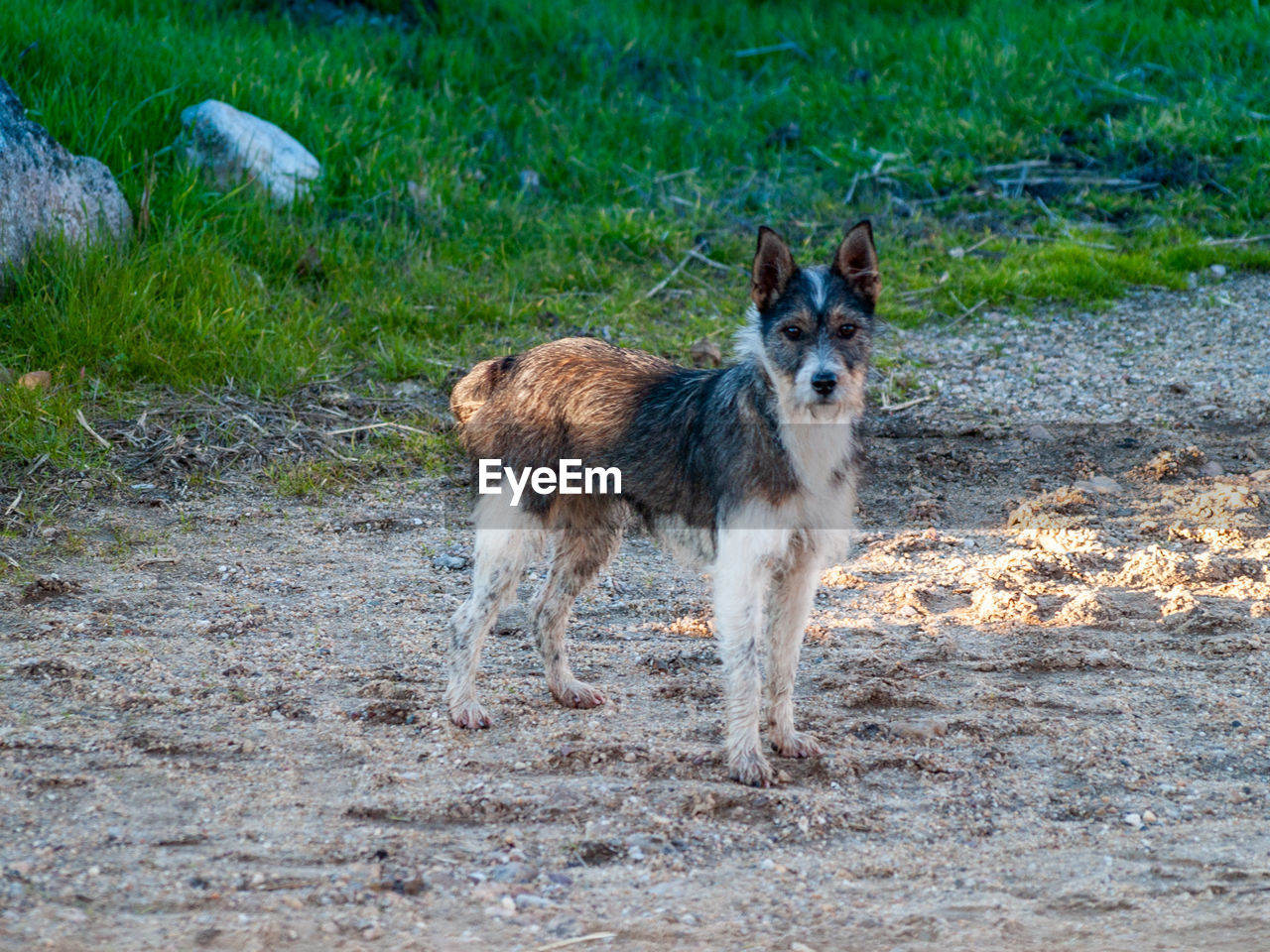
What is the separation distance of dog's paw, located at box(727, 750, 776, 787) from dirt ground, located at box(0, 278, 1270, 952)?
0.09m

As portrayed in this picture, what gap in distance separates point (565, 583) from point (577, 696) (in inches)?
17.5

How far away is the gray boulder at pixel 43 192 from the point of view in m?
7.65

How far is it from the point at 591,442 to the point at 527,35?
8.17m

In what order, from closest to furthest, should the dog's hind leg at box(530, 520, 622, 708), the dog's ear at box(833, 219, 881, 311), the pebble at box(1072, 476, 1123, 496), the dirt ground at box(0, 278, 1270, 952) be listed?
1. the dirt ground at box(0, 278, 1270, 952)
2. the dog's ear at box(833, 219, 881, 311)
3. the dog's hind leg at box(530, 520, 622, 708)
4. the pebble at box(1072, 476, 1123, 496)

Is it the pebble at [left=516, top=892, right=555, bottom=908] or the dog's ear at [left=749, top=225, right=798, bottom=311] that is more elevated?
the dog's ear at [left=749, top=225, right=798, bottom=311]

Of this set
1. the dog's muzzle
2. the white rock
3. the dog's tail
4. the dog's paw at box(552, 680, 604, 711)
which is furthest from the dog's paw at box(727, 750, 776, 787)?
the white rock

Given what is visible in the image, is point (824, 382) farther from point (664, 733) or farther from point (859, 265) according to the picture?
point (664, 733)

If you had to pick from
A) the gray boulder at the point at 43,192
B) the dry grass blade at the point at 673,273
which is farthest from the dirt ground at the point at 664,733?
the dry grass blade at the point at 673,273

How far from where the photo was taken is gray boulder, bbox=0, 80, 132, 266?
7.65 meters

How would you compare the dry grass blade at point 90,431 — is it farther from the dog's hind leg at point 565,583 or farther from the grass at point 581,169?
the dog's hind leg at point 565,583

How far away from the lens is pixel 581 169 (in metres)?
10.6

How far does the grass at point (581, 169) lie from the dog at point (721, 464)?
7.84 ft

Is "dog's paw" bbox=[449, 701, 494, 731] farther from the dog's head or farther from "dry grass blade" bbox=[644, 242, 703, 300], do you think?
"dry grass blade" bbox=[644, 242, 703, 300]

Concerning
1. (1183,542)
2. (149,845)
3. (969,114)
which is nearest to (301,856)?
(149,845)
